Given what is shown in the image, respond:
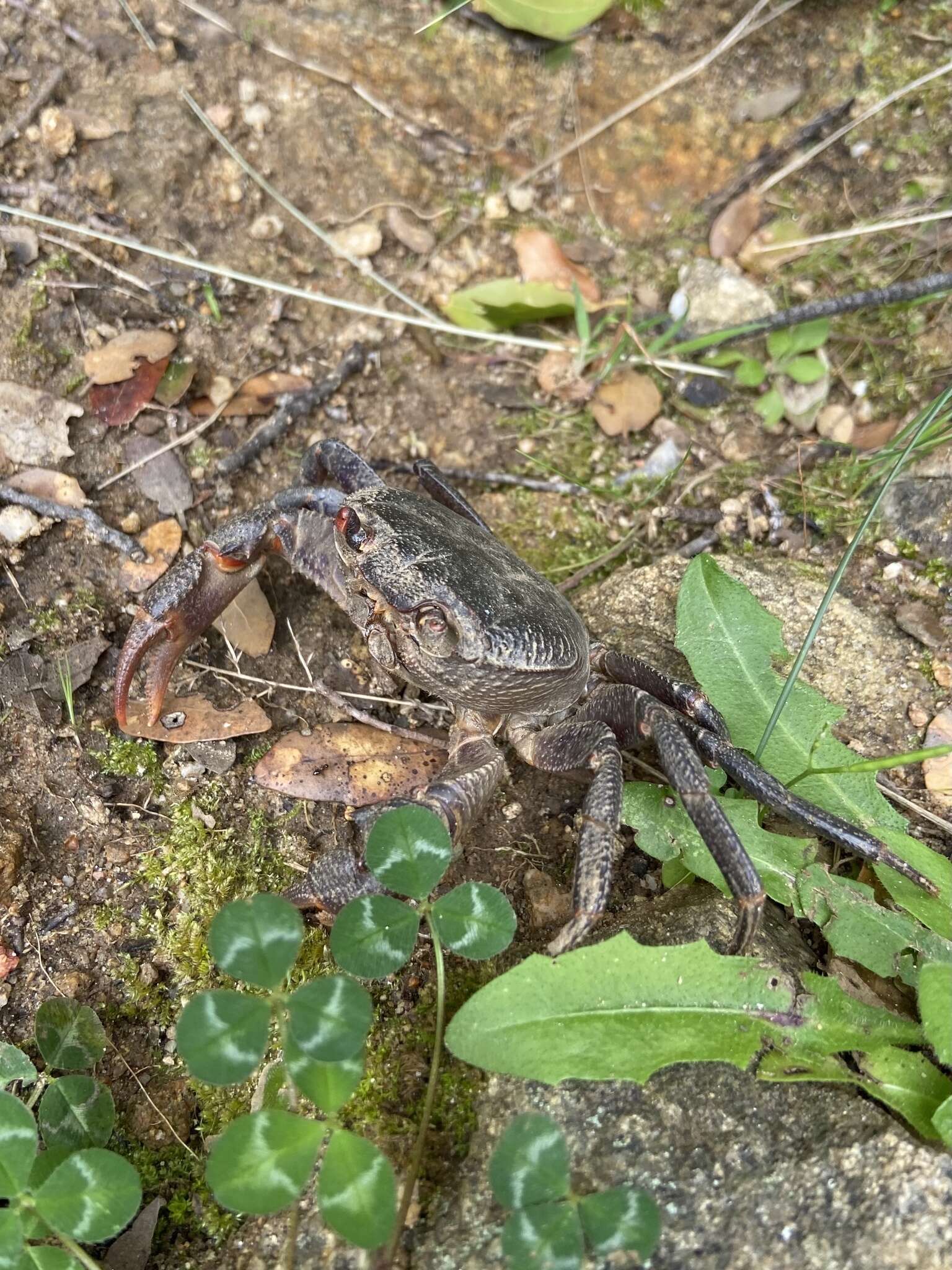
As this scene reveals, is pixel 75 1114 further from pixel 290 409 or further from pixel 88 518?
pixel 290 409

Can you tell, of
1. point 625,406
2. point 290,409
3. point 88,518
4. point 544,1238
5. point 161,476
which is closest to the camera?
point 544,1238

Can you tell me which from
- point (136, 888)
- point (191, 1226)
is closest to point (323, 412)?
point (136, 888)

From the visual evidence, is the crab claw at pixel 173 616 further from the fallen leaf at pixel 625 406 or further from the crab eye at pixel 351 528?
the fallen leaf at pixel 625 406

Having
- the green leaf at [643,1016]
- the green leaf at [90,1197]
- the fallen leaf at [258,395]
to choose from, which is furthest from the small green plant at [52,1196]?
the fallen leaf at [258,395]

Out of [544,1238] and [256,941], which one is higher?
[256,941]

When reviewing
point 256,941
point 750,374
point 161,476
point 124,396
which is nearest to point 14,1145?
point 256,941

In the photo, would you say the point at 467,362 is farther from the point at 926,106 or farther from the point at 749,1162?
the point at 749,1162

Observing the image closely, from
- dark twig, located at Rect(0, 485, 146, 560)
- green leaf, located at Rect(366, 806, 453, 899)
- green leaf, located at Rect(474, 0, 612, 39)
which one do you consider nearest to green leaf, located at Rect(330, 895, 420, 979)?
green leaf, located at Rect(366, 806, 453, 899)
